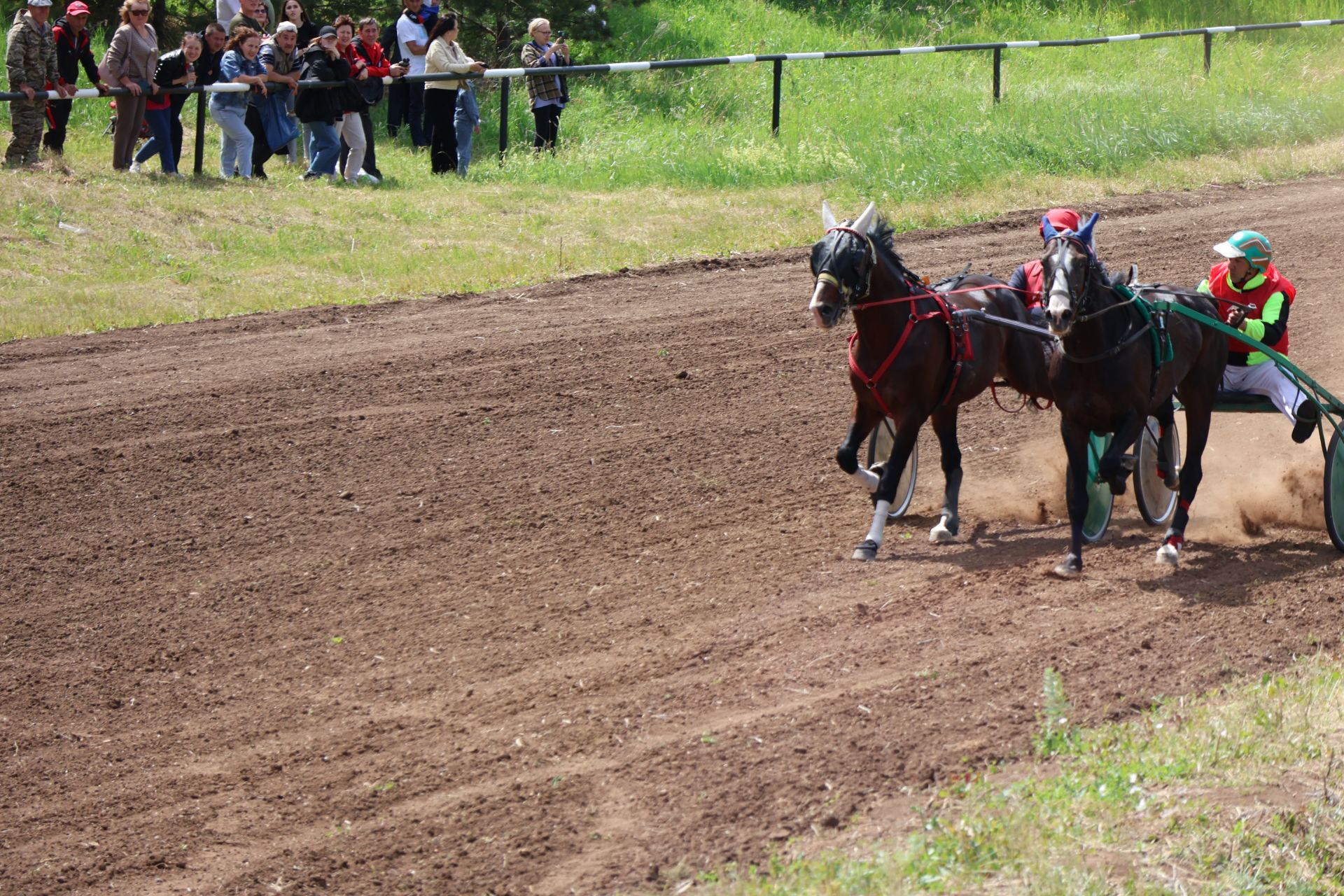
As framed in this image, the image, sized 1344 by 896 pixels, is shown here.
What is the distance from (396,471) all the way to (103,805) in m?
3.74

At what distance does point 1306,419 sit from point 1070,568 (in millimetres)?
1621

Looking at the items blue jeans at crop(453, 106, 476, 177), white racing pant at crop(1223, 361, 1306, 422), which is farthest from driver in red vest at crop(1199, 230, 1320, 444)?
blue jeans at crop(453, 106, 476, 177)

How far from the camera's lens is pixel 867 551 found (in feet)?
26.2

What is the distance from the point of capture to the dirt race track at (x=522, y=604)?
18.2ft

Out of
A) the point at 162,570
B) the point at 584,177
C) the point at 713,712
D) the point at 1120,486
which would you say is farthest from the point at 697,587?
the point at 584,177

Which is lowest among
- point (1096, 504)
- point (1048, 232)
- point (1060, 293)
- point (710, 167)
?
point (1096, 504)

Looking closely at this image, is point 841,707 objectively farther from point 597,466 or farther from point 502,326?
point 502,326

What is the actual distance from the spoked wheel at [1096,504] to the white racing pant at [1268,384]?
78 cm

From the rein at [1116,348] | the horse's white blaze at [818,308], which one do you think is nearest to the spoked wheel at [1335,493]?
the rein at [1116,348]

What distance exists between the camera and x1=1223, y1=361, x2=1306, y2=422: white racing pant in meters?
8.15

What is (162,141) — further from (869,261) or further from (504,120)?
(869,261)

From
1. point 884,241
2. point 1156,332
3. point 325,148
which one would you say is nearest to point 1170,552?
point 1156,332

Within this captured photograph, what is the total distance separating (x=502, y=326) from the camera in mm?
12211

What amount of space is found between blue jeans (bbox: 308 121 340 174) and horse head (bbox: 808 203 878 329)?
33.4 feet
